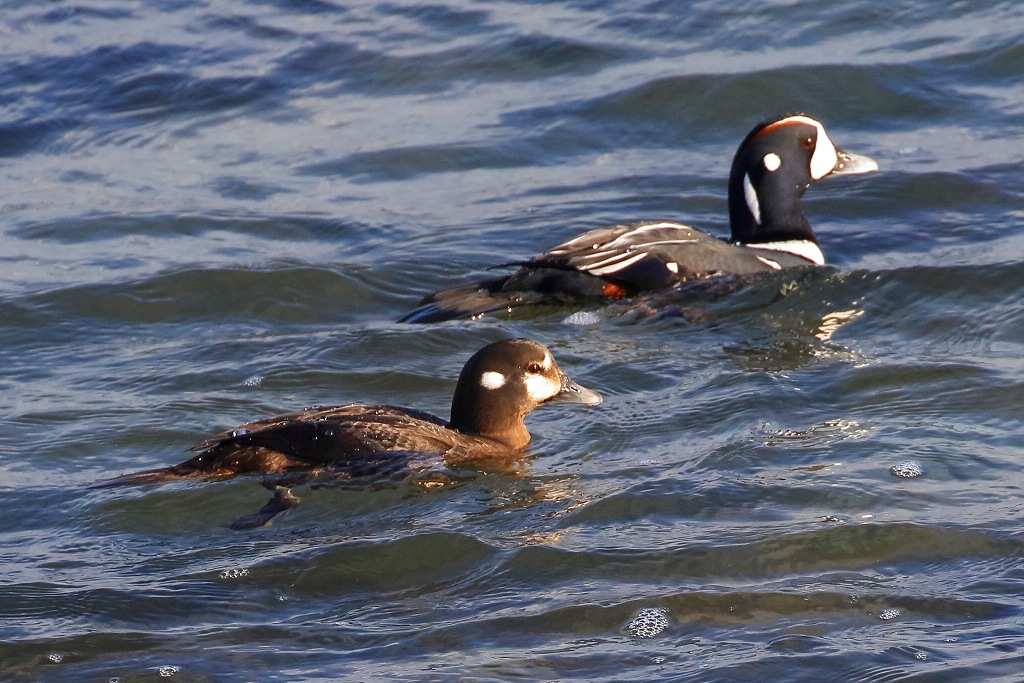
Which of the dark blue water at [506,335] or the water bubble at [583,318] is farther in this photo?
the water bubble at [583,318]

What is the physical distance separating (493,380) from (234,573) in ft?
6.19

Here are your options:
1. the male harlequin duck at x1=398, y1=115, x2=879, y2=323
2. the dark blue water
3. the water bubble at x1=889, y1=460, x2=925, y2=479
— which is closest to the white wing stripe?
the male harlequin duck at x1=398, y1=115, x2=879, y2=323

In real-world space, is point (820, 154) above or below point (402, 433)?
above

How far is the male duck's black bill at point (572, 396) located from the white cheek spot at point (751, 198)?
10.2ft

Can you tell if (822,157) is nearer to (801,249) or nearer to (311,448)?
(801,249)

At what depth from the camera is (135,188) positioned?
42.4 ft

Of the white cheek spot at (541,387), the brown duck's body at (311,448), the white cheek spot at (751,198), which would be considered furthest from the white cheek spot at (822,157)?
the brown duck's body at (311,448)

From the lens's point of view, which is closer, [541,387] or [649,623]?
[649,623]

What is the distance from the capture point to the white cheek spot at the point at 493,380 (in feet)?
26.2

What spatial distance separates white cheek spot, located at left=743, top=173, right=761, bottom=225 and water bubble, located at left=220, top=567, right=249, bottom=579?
525 cm

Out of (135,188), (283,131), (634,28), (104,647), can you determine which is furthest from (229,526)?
(634,28)

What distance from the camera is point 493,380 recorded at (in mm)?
7988

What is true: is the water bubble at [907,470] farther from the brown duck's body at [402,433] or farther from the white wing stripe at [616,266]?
the white wing stripe at [616,266]

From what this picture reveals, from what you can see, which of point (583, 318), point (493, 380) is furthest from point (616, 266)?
point (493, 380)
